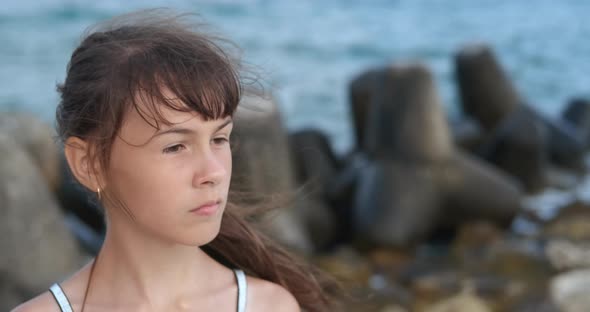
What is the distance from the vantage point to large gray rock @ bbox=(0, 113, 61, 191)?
5.55 m

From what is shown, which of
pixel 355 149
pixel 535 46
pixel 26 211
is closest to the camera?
pixel 26 211

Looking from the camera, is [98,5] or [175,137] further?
[98,5]

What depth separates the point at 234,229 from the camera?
7.20 ft

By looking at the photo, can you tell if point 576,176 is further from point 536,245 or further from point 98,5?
point 98,5

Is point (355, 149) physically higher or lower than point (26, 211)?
lower

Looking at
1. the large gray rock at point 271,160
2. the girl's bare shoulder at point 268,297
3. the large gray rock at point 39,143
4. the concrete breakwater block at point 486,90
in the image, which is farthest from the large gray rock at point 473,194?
the girl's bare shoulder at point 268,297

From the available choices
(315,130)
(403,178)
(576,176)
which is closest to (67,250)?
(403,178)

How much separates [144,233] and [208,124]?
0.29 metres

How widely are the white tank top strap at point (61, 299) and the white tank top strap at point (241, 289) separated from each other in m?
0.36

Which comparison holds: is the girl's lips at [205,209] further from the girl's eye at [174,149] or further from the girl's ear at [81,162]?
the girl's ear at [81,162]

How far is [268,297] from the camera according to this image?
6.79ft

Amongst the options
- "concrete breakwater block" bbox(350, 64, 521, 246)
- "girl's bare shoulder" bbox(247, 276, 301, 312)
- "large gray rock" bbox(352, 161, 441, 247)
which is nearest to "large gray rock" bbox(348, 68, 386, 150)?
"concrete breakwater block" bbox(350, 64, 521, 246)

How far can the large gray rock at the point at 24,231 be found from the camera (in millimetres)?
3654

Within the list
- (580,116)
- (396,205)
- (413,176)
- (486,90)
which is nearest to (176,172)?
(396,205)
